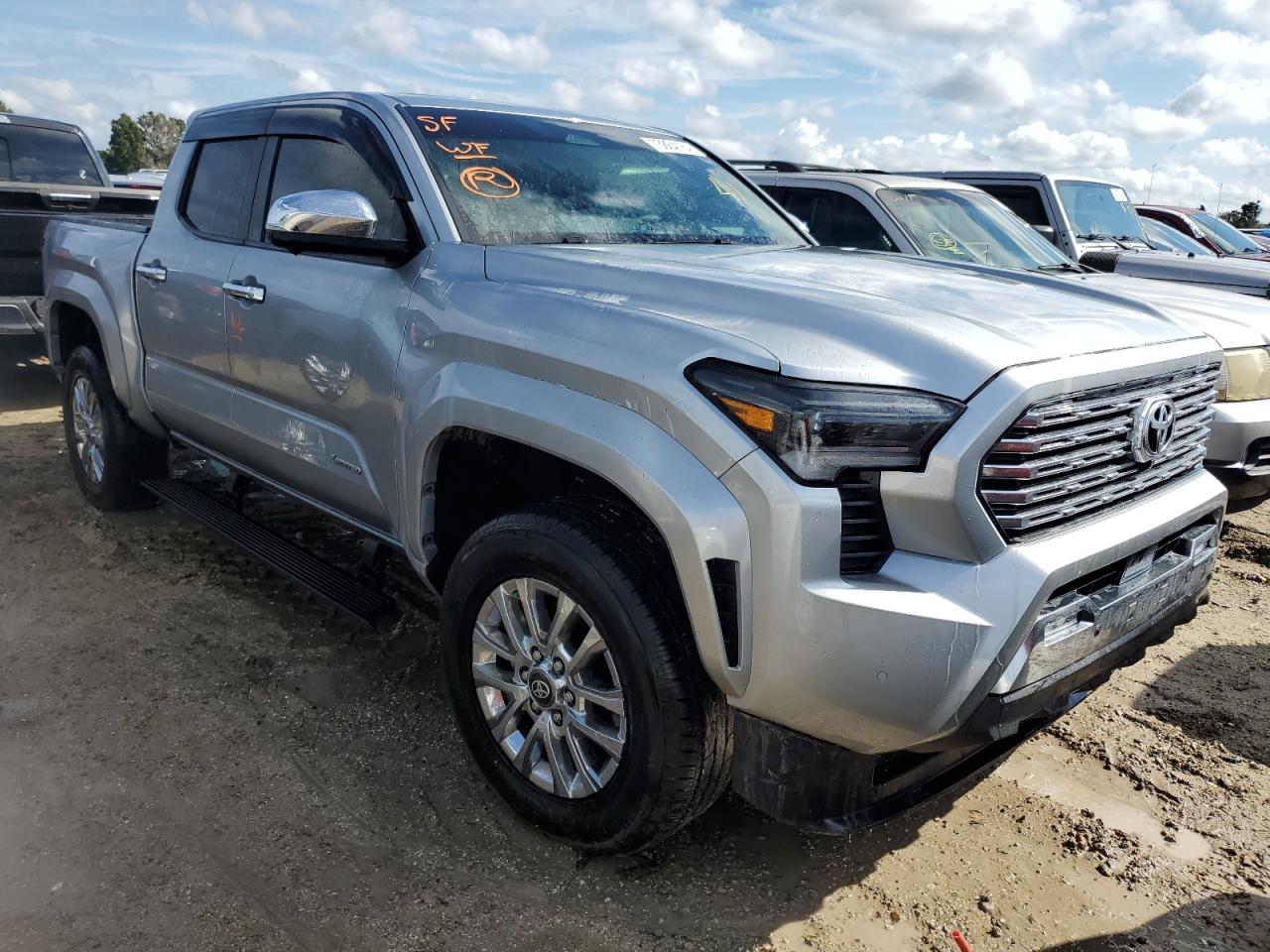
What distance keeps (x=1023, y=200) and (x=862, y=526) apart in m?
7.25

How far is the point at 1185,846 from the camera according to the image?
2822mm

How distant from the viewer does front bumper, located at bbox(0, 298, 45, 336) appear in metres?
7.14

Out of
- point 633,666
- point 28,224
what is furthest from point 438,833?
point 28,224

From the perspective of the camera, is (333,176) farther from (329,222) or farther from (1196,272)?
(1196,272)

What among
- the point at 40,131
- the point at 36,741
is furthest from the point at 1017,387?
the point at 40,131

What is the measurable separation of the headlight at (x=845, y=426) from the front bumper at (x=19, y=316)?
6.82m

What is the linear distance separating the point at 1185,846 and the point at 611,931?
5.37ft

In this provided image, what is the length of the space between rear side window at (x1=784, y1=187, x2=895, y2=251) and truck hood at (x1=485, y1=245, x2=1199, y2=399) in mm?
3517

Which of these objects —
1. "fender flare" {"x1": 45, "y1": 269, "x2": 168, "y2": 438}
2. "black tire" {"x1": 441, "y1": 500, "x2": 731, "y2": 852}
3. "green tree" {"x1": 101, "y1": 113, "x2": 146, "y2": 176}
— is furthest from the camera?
"green tree" {"x1": 101, "y1": 113, "x2": 146, "y2": 176}

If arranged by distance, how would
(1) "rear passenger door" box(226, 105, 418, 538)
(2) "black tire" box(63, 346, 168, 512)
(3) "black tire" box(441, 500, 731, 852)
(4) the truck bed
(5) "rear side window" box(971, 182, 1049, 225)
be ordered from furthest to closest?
(5) "rear side window" box(971, 182, 1049, 225), (4) the truck bed, (2) "black tire" box(63, 346, 168, 512), (1) "rear passenger door" box(226, 105, 418, 538), (3) "black tire" box(441, 500, 731, 852)

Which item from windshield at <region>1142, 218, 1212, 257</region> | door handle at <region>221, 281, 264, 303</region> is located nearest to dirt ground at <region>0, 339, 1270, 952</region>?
door handle at <region>221, 281, 264, 303</region>

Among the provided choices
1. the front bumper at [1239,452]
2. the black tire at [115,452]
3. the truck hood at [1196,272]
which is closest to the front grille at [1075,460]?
the front bumper at [1239,452]

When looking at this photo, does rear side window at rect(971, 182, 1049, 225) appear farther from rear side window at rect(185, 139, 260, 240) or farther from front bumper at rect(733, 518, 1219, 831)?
front bumper at rect(733, 518, 1219, 831)

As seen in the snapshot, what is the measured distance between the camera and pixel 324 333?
10.6ft
